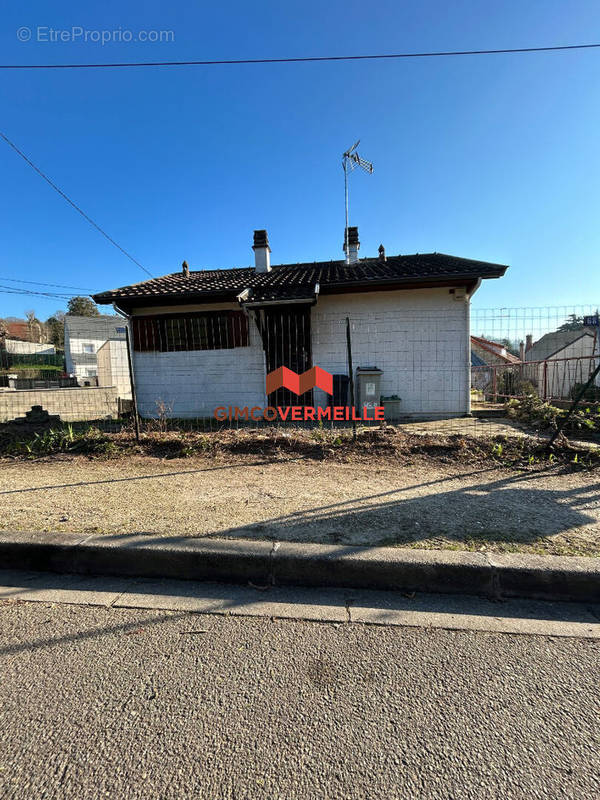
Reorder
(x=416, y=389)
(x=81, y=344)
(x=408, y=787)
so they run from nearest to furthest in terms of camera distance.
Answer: (x=408, y=787)
(x=416, y=389)
(x=81, y=344)

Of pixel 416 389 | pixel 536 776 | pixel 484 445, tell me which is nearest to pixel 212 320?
pixel 416 389

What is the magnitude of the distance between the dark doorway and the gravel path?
444 centimetres

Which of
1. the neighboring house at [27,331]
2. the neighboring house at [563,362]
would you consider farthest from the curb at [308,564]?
the neighboring house at [27,331]

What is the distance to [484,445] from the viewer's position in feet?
16.3

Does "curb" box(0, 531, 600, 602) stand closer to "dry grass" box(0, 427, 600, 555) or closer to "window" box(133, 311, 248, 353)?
"dry grass" box(0, 427, 600, 555)

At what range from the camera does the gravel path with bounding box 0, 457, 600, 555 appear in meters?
2.69

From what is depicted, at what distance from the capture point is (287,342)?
29.6ft

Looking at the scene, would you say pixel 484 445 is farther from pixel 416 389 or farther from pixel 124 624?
pixel 124 624

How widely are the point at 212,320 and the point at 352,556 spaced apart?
796cm

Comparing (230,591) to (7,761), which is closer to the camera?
(7,761)

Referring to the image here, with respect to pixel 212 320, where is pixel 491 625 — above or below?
below

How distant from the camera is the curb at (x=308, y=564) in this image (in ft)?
7.23

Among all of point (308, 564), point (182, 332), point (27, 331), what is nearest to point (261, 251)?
point (182, 332)

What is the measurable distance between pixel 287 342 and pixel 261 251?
13.6ft
